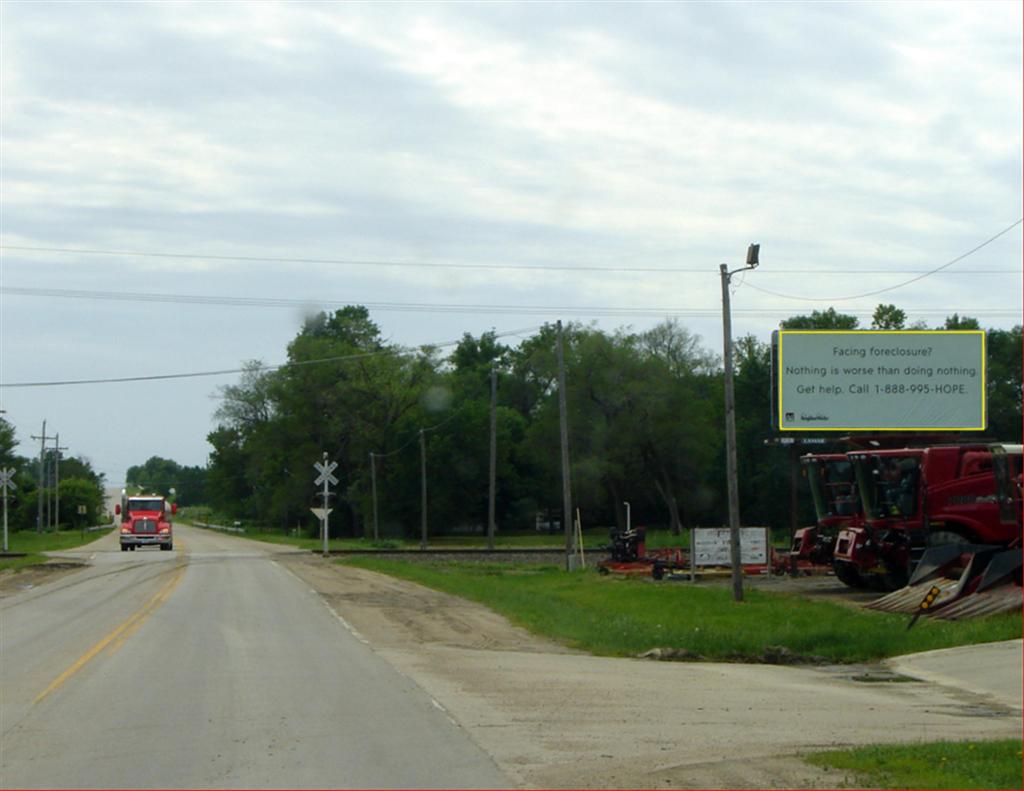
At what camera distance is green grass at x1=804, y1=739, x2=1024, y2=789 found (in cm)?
903

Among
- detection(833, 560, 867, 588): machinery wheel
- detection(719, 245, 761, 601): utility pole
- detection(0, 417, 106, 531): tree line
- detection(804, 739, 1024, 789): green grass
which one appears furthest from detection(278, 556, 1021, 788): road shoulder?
detection(0, 417, 106, 531): tree line

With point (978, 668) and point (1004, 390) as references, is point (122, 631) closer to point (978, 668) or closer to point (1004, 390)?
point (978, 668)

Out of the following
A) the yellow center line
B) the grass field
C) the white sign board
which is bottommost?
the grass field

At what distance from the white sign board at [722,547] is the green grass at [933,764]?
935 inches

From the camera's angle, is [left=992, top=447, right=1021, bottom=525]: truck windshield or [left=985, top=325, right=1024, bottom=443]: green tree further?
[left=985, top=325, right=1024, bottom=443]: green tree

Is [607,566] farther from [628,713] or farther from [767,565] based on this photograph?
[628,713]

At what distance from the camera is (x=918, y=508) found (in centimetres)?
2864

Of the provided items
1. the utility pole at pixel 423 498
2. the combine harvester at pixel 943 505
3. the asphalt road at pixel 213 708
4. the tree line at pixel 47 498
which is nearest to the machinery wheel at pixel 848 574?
the combine harvester at pixel 943 505

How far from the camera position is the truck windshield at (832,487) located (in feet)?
107

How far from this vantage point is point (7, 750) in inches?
420

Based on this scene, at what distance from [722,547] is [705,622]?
437 inches

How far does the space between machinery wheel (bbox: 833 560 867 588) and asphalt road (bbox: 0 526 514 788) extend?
12.4 meters

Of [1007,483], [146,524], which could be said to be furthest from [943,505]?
[146,524]

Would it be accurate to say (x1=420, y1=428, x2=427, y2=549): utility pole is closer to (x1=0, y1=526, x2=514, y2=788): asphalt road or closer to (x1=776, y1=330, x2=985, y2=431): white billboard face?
(x1=776, y1=330, x2=985, y2=431): white billboard face
